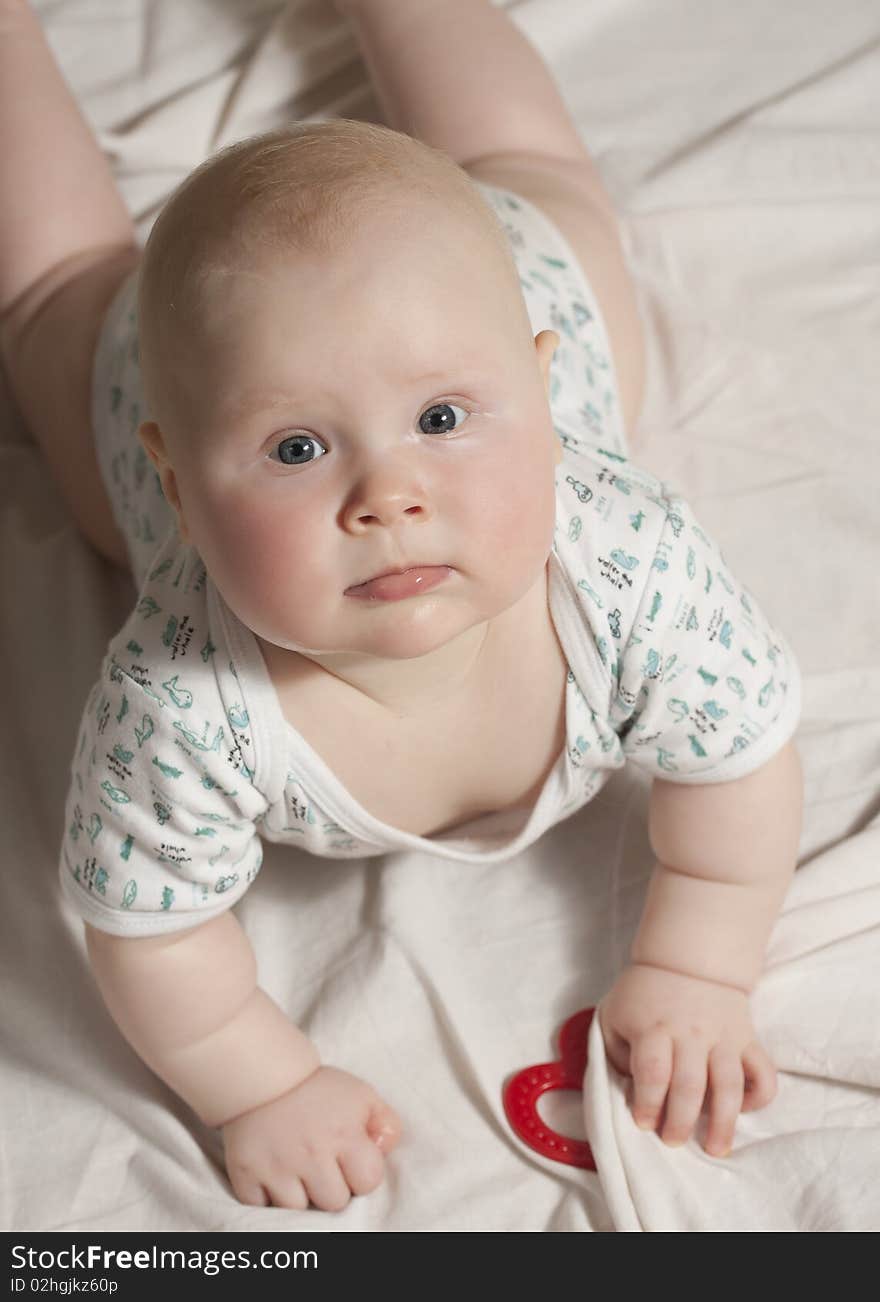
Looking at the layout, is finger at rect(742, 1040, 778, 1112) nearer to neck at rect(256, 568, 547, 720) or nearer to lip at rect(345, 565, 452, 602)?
neck at rect(256, 568, 547, 720)

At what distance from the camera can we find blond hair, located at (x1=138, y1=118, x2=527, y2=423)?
74 centimetres

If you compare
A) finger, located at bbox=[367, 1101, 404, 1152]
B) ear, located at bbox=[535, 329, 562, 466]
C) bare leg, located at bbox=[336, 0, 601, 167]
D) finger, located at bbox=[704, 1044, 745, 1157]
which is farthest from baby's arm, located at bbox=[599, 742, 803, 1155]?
bare leg, located at bbox=[336, 0, 601, 167]

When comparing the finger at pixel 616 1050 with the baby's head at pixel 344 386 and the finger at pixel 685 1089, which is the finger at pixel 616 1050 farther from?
the baby's head at pixel 344 386

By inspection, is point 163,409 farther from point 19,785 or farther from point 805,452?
point 805,452

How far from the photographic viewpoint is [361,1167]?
1.00 m

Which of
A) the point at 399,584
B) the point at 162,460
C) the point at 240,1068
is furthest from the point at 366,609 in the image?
the point at 240,1068

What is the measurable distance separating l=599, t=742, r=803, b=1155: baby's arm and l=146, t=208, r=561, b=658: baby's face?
290mm

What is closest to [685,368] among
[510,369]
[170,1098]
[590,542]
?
[590,542]

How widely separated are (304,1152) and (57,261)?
2.66 feet

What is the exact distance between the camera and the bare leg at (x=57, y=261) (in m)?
1.32

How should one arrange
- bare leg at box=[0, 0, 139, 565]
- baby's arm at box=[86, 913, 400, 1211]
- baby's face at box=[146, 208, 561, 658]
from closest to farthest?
1. baby's face at box=[146, 208, 561, 658]
2. baby's arm at box=[86, 913, 400, 1211]
3. bare leg at box=[0, 0, 139, 565]

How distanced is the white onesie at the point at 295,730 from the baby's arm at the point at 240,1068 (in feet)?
0.13

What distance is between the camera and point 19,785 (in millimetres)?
1214

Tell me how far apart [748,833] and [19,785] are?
57 centimetres
